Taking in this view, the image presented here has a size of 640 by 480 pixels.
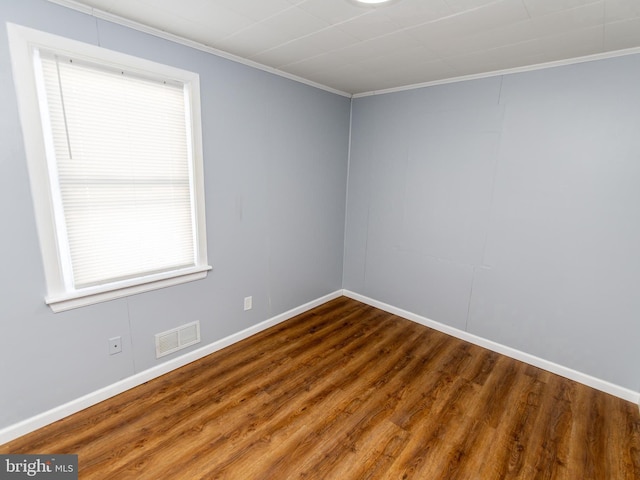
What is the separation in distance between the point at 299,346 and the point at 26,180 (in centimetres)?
226

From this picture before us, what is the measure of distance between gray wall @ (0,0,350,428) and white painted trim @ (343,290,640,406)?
962 mm

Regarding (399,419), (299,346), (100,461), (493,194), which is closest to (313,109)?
(493,194)

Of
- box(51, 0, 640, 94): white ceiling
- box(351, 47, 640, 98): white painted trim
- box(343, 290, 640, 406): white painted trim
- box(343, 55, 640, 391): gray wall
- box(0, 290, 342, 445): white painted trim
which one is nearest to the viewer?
box(51, 0, 640, 94): white ceiling

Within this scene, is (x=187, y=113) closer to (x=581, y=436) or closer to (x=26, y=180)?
(x=26, y=180)

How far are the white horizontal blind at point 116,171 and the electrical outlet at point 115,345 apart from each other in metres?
0.42

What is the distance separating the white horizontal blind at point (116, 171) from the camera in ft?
5.90

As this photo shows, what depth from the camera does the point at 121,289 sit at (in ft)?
6.84

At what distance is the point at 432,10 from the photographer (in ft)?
5.36

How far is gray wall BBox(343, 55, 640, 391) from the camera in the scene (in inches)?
87.1

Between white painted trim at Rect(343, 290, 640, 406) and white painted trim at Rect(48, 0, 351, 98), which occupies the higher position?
white painted trim at Rect(48, 0, 351, 98)

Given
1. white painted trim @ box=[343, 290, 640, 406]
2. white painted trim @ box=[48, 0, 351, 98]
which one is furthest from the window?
white painted trim @ box=[343, 290, 640, 406]

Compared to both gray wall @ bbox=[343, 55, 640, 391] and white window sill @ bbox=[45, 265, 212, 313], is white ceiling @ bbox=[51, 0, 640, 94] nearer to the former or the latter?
gray wall @ bbox=[343, 55, 640, 391]

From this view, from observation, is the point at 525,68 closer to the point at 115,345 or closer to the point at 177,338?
the point at 177,338

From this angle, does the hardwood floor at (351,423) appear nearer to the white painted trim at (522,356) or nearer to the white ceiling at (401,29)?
the white painted trim at (522,356)
